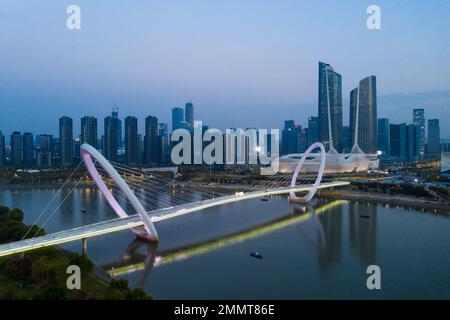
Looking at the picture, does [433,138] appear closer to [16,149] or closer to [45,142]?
[45,142]

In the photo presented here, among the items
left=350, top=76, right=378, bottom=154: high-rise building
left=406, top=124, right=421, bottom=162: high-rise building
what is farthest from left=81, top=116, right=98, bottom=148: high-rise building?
left=406, top=124, right=421, bottom=162: high-rise building

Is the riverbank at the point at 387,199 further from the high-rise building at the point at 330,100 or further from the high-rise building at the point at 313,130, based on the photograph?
the high-rise building at the point at 313,130

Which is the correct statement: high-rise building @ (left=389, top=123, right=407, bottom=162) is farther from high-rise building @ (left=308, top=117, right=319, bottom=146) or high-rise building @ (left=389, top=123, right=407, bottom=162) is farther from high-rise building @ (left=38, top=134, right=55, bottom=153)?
high-rise building @ (left=38, top=134, right=55, bottom=153)

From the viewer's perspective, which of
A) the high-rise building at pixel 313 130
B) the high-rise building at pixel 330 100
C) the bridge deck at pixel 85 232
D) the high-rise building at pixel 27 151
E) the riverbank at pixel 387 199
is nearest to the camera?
the bridge deck at pixel 85 232

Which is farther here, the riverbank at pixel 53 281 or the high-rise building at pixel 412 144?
the high-rise building at pixel 412 144

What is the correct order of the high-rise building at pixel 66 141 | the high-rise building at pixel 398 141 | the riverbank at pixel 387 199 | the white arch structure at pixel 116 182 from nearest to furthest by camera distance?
1. the white arch structure at pixel 116 182
2. the riverbank at pixel 387 199
3. the high-rise building at pixel 66 141
4. the high-rise building at pixel 398 141

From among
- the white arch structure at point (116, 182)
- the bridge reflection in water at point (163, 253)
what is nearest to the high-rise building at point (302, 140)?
the bridge reflection in water at point (163, 253)

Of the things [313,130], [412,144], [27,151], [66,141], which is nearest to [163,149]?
[66,141]
